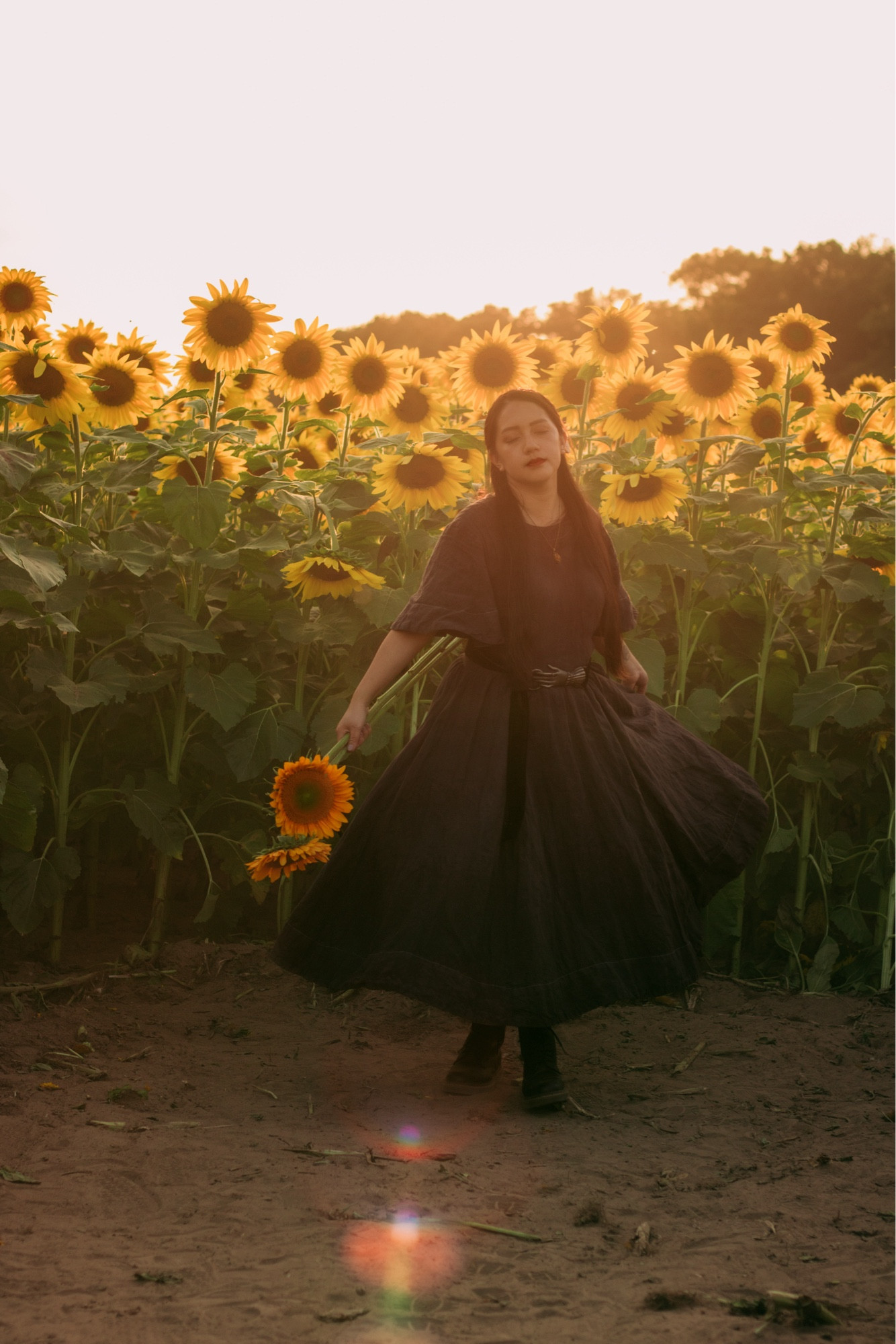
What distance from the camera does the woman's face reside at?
3.43m

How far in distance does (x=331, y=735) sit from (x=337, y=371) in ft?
4.48

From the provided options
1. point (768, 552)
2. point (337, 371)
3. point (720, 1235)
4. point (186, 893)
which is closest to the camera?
point (720, 1235)

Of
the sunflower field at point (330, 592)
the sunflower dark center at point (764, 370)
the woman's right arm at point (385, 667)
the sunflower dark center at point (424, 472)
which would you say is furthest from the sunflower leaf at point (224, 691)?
the sunflower dark center at point (764, 370)

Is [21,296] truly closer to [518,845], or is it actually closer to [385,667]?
[385,667]

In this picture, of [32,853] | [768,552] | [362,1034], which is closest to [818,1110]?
[362,1034]

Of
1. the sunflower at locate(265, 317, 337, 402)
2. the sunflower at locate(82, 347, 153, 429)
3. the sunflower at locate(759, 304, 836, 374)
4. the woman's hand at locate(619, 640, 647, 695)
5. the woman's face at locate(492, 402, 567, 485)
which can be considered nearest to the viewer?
the woman's face at locate(492, 402, 567, 485)

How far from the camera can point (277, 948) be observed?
11.0 feet

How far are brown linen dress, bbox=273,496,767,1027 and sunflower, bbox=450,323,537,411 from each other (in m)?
1.28

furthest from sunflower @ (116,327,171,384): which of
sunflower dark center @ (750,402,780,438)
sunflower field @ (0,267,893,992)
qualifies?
sunflower dark center @ (750,402,780,438)

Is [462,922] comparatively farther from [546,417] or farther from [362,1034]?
[546,417]

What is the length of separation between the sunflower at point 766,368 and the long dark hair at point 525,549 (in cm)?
150

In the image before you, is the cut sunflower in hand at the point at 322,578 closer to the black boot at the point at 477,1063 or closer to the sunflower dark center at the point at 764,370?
the black boot at the point at 477,1063

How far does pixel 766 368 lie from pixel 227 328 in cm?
217

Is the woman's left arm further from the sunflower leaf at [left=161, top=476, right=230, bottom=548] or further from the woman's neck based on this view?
the sunflower leaf at [left=161, top=476, right=230, bottom=548]
